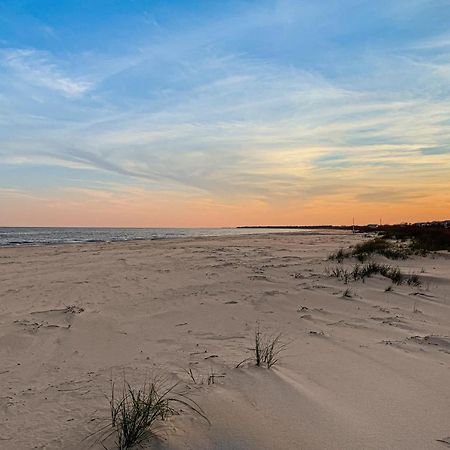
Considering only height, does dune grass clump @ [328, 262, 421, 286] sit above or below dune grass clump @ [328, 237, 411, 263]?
below

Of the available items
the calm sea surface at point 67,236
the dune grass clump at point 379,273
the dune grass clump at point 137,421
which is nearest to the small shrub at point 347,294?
the dune grass clump at point 379,273

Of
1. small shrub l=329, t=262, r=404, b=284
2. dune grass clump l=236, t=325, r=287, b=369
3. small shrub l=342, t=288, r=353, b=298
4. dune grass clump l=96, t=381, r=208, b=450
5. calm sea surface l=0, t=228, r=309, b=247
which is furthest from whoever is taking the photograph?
calm sea surface l=0, t=228, r=309, b=247

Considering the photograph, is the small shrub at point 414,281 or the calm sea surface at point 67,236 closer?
the small shrub at point 414,281

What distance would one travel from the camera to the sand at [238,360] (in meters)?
2.23

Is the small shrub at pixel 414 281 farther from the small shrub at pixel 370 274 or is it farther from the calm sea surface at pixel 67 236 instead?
Result: the calm sea surface at pixel 67 236

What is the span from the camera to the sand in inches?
87.8

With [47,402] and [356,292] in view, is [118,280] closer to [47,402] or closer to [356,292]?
[356,292]

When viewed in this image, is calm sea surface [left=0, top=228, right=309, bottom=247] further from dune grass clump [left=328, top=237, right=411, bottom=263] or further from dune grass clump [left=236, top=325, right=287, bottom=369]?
dune grass clump [left=236, top=325, right=287, bottom=369]

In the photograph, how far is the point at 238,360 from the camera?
11.3ft

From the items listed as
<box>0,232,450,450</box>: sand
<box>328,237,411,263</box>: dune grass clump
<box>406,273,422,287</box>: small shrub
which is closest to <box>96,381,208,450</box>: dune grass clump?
<box>0,232,450,450</box>: sand

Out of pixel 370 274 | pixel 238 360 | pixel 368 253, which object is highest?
pixel 368 253

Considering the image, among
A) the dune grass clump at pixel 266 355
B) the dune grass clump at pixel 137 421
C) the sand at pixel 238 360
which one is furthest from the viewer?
the dune grass clump at pixel 266 355

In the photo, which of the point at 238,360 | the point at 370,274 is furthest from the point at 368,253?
the point at 238,360

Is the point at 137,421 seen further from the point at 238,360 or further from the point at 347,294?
the point at 347,294
